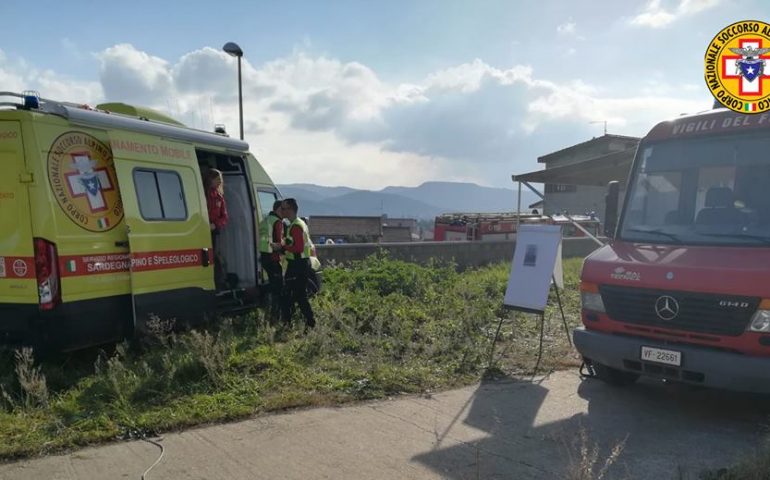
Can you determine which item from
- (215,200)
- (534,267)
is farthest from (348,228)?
(534,267)

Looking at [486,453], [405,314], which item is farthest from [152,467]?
[405,314]

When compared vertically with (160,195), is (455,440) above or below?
below

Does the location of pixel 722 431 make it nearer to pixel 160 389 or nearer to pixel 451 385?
pixel 451 385

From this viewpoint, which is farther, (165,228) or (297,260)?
(297,260)

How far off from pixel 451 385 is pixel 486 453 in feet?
5.50

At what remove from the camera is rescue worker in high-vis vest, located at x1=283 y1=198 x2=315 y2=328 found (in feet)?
25.2

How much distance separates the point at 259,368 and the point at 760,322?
14.8 ft

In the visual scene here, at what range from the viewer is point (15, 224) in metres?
5.54

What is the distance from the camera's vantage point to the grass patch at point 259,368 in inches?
185

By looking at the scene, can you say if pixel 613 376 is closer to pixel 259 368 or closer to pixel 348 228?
pixel 259 368

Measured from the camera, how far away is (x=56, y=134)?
5625 millimetres

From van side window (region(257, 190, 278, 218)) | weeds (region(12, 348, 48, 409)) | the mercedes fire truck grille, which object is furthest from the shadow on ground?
van side window (region(257, 190, 278, 218))

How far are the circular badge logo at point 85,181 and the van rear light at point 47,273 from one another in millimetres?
376

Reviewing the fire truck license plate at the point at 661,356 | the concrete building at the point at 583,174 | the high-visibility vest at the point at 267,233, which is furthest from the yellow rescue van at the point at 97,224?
the concrete building at the point at 583,174
